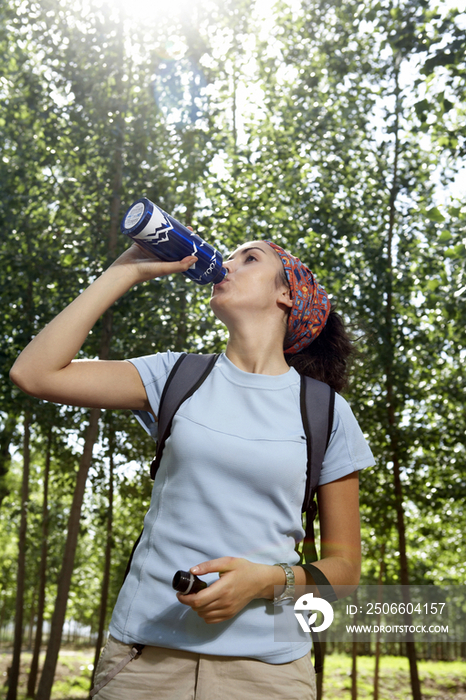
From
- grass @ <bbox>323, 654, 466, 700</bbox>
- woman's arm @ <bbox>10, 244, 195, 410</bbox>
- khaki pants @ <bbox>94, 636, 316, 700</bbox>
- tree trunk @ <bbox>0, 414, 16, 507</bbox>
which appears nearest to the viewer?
khaki pants @ <bbox>94, 636, 316, 700</bbox>

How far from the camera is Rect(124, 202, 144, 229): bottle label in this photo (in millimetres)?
2275

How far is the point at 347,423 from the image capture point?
212 centimetres

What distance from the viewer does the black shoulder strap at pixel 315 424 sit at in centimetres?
198

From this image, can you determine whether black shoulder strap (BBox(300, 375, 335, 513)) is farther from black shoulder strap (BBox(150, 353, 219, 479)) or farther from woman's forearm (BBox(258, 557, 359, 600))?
black shoulder strap (BBox(150, 353, 219, 479))

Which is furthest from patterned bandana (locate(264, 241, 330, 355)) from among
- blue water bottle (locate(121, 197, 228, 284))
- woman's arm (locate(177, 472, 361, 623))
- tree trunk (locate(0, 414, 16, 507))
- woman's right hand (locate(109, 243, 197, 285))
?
tree trunk (locate(0, 414, 16, 507))

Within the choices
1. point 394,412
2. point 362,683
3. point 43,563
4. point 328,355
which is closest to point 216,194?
point 394,412

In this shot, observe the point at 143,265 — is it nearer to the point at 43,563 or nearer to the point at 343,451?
the point at 343,451

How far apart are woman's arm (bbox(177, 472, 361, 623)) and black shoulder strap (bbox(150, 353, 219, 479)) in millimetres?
556

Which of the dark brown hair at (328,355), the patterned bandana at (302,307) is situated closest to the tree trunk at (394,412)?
the dark brown hair at (328,355)

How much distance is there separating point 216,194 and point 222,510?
7.43 meters

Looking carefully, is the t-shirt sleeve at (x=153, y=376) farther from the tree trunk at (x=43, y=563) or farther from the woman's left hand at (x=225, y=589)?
the tree trunk at (x=43, y=563)

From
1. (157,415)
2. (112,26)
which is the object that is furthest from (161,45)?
(157,415)

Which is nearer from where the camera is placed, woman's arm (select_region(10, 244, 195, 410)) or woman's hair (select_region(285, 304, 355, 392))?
woman's arm (select_region(10, 244, 195, 410))

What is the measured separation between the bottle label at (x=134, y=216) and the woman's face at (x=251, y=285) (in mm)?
415
